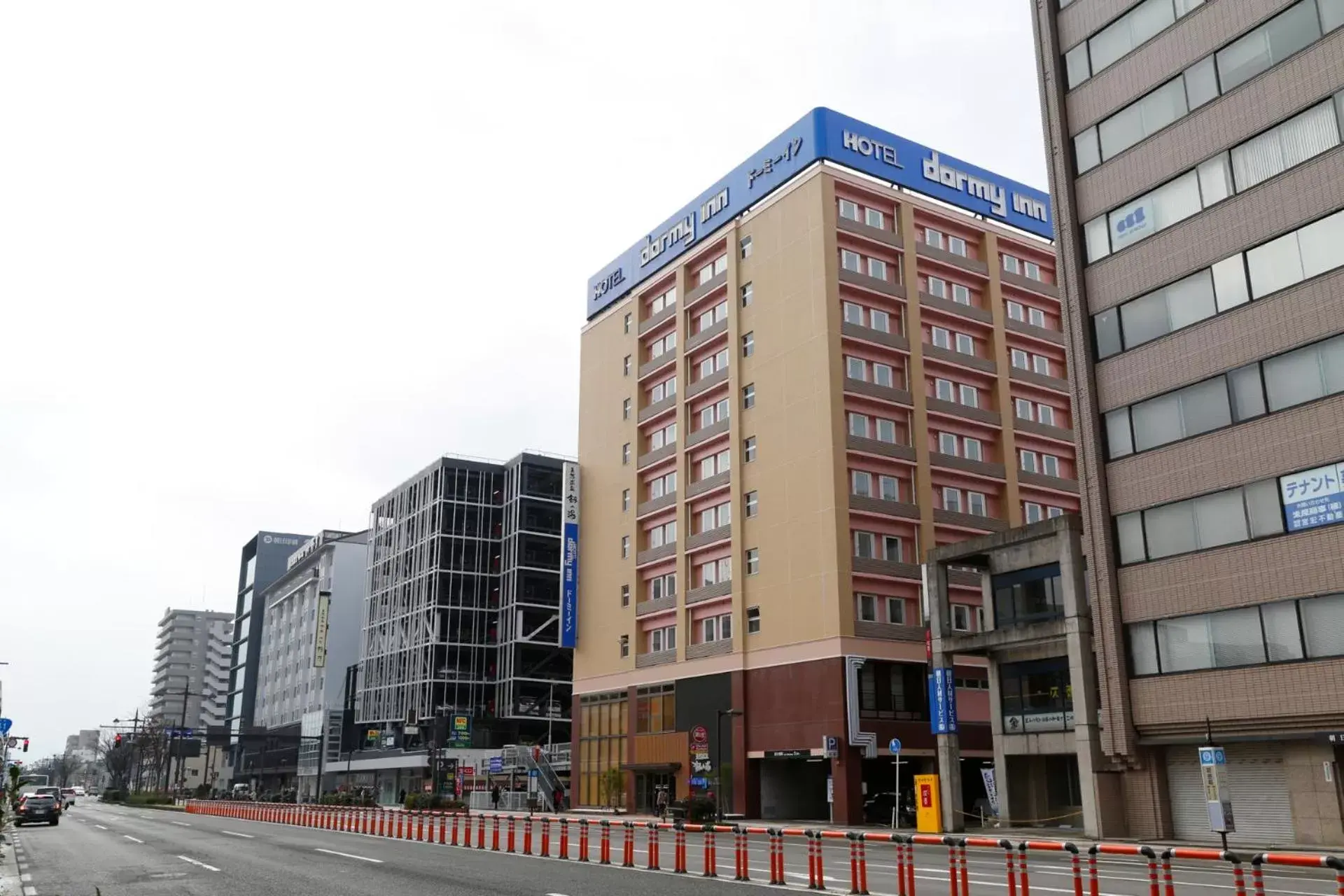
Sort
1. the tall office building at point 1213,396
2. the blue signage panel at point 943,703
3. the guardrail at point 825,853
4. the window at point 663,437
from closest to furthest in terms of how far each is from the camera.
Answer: the guardrail at point 825,853, the tall office building at point 1213,396, the blue signage panel at point 943,703, the window at point 663,437

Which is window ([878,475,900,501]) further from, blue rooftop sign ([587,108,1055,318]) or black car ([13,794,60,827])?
black car ([13,794,60,827])


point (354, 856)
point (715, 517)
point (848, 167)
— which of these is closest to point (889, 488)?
point (715, 517)

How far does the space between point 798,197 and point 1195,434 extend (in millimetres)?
30372

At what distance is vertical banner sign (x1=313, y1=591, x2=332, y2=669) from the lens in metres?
123

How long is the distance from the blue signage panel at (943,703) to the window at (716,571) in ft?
58.6

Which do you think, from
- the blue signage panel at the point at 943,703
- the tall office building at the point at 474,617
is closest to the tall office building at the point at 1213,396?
the blue signage panel at the point at 943,703

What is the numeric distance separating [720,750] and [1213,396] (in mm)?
32447

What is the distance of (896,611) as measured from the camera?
5588 centimetres

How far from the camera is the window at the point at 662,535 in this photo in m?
67.0

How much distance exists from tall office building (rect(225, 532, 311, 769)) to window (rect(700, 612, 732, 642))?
11860 cm

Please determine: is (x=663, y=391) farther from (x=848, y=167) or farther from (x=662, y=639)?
(x=848, y=167)

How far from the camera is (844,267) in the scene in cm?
5909

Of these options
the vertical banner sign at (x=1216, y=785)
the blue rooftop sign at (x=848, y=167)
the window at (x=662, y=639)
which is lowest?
the vertical banner sign at (x=1216, y=785)

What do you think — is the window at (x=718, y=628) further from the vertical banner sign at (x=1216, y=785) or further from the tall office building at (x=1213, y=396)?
the vertical banner sign at (x=1216, y=785)
